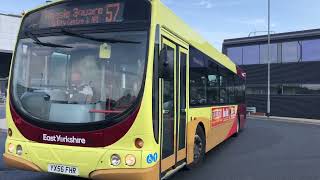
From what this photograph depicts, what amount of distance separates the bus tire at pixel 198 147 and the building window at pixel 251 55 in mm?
35142

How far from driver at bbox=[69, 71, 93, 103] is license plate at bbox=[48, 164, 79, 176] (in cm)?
97

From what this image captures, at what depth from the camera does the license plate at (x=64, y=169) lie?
21.4 feet

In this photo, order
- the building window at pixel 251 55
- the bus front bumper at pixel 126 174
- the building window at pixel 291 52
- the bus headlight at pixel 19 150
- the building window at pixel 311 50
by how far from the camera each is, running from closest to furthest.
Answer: the bus front bumper at pixel 126 174
the bus headlight at pixel 19 150
the building window at pixel 311 50
the building window at pixel 291 52
the building window at pixel 251 55

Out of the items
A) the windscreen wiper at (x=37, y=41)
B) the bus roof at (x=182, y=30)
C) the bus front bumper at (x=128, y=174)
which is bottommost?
the bus front bumper at (x=128, y=174)

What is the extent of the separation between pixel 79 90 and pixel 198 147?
12.4 ft

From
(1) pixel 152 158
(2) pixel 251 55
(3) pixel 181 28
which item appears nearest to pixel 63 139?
(1) pixel 152 158

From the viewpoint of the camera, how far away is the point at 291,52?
41.1 m

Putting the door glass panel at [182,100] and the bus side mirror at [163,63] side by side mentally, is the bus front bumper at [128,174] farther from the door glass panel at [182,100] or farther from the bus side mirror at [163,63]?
the door glass panel at [182,100]

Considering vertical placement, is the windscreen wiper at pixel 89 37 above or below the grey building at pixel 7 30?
below

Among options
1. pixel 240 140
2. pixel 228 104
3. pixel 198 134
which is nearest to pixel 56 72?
pixel 198 134

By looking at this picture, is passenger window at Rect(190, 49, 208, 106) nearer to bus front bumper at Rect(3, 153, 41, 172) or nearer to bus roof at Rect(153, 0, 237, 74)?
bus roof at Rect(153, 0, 237, 74)

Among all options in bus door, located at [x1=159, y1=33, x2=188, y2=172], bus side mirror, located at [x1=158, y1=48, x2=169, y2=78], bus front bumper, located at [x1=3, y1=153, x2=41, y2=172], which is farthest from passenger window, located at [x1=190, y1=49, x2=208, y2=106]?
bus front bumper, located at [x1=3, y1=153, x2=41, y2=172]

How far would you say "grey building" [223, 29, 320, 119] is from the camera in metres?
38.1

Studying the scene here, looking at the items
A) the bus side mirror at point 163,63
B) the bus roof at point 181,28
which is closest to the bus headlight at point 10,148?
the bus roof at point 181,28
